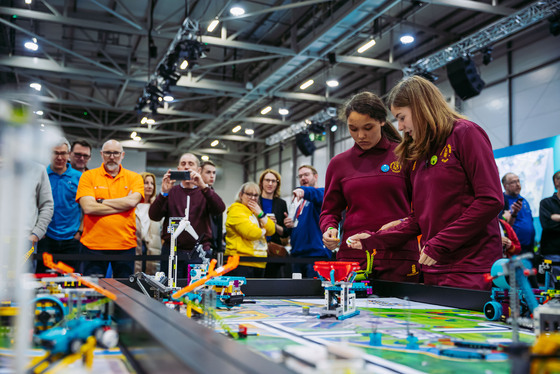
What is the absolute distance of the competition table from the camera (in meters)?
0.60

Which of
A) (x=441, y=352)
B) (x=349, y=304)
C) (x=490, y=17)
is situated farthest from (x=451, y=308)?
(x=490, y=17)

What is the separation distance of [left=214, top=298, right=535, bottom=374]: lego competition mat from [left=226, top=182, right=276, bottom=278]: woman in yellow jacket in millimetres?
2581

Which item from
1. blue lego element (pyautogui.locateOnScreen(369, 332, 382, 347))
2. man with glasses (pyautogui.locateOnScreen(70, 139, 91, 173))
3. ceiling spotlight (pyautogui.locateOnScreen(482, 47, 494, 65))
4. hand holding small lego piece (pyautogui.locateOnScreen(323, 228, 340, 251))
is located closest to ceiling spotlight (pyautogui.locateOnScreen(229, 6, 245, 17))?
ceiling spotlight (pyautogui.locateOnScreen(482, 47, 494, 65))

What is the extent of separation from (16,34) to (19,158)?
1154 cm

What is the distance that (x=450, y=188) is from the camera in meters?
1.69

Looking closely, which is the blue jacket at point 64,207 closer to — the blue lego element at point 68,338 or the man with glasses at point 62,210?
the man with glasses at point 62,210

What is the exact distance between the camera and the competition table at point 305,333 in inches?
23.4

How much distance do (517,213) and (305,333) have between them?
5.23 m

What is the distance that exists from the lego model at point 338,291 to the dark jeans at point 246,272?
2258 mm

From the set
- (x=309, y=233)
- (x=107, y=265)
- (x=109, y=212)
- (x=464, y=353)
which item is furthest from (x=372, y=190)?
(x=309, y=233)

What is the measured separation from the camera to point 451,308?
5.02ft

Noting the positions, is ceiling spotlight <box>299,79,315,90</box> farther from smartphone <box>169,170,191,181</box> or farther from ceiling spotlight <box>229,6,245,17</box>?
smartphone <box>169,170,191,181</box>

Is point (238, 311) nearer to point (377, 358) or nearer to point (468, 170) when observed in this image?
point (377, 358)

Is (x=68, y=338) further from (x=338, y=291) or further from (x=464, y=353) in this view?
(x=338, y=291)
